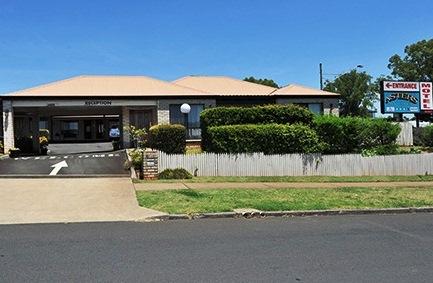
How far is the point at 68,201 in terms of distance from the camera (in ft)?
43.7

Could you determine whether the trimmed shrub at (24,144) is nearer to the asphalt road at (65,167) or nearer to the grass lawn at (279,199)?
the asphalt road at (65,167)

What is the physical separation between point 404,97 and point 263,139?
41.6 feet

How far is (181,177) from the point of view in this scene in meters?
19.1

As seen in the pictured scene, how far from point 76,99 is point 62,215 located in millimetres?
19561

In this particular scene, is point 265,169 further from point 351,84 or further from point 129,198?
point 351,84

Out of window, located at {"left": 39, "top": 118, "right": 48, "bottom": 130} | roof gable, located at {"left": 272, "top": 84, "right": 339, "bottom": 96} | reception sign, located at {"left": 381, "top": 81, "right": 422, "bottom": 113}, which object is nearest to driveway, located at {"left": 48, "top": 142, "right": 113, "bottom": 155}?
roof gable, located at {"left": 272, "top": 84, "right": 339, "bottom": 96}

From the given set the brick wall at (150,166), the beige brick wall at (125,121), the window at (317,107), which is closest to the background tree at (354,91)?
the window at (317,107)

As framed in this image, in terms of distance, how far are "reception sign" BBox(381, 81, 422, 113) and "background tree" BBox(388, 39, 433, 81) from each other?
37.4m

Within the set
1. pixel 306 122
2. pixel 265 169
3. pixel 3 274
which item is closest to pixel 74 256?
pixel 3 274

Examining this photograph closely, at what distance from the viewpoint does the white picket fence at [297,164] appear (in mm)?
20234

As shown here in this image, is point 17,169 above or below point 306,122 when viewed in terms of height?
below

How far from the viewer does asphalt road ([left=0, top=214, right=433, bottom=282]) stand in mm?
6629

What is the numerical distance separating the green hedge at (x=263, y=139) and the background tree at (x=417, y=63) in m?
48.7

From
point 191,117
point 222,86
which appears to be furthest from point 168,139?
point 222,86
